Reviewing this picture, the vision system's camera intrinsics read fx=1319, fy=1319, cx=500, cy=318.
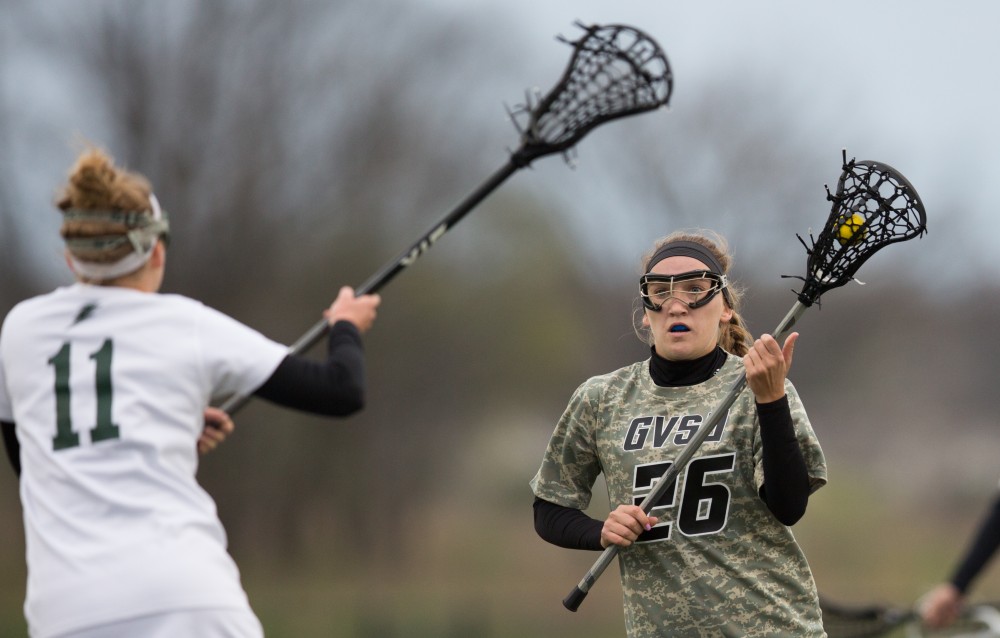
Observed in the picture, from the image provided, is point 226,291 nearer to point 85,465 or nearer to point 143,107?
point 143,107

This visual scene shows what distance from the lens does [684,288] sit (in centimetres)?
358

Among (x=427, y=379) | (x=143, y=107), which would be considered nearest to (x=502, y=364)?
(x=427, y=379)

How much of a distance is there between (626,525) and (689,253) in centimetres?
79

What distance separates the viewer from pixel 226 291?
1275cm

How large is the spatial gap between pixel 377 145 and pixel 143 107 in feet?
7.44

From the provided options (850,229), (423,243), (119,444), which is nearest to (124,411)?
(119,444)

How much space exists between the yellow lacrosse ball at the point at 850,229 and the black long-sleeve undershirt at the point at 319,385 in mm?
1414

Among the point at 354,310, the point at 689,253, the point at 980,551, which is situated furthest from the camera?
the point at 689,253

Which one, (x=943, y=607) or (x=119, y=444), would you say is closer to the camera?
(x=119, y=444)

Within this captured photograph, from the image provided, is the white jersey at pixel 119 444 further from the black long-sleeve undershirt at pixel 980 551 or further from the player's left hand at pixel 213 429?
the black long-sleeve undershirt at pixel 980 551

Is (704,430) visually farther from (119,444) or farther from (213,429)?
(119,444)

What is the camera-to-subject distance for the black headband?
3643mm

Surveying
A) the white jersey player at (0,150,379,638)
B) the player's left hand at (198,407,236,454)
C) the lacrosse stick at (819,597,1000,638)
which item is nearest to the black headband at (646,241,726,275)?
the white jersey player at (0,150,379,638)

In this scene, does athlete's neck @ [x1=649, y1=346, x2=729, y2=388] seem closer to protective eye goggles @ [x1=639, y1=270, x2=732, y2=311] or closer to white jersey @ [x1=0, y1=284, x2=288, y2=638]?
protective eye goggles @ [x1=639, y1=270, x2=732, y2=311]
